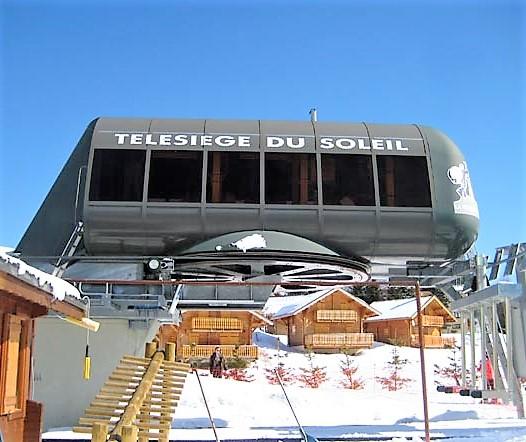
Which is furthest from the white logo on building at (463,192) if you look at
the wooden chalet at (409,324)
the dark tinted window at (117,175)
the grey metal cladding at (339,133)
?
the wooden chalet at (409,324)

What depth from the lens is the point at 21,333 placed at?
5.30m

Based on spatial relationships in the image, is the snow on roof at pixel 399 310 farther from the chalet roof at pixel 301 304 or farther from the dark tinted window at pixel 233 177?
the dark tinted window at pixel 233 177

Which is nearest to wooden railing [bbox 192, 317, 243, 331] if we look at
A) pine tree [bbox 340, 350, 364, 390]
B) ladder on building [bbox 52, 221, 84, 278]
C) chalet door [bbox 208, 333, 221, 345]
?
chalet door [bbox 208, 333, 221, 345]

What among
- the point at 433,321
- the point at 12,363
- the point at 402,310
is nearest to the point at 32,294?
the point at 12,363

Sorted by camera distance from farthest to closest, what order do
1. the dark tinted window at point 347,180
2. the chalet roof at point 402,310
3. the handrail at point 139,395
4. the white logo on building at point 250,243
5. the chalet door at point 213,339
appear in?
1. the chalet roof at point 402,310
2. the chalet door at point 213,339
3. the dark tinted window at point 347,180
4. the white logo on building at point 250,243
5. the handrail at point 139,395

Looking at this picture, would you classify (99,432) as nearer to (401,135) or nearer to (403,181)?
(403,181)

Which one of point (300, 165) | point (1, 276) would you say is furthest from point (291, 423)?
point (1, 276)

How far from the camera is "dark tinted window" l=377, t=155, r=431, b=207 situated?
1044 cm

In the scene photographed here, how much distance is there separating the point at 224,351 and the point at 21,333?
2574cm

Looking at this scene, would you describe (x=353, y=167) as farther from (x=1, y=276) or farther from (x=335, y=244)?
(x=1, y=276)

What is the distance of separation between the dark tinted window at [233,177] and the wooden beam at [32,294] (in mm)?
4614

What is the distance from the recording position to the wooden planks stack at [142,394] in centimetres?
599

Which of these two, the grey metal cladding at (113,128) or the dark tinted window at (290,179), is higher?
the grey metal cladding at (113,128)

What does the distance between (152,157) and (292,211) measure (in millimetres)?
2364
